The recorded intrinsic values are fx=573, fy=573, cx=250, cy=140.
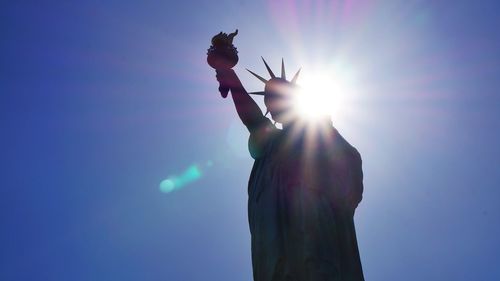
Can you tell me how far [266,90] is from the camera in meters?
8.39

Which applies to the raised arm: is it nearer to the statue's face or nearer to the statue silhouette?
the statue silhouette

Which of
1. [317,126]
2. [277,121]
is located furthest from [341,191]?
[277,121]

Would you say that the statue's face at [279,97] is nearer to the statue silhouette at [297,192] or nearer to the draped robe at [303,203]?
the statue silhouette at [297,192]

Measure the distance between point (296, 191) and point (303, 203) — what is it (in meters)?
0.23

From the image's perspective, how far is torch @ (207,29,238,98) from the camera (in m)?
8.64

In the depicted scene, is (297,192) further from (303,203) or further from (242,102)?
(242,102)

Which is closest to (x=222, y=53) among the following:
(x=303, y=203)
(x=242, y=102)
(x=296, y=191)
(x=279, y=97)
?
(x=242, y=102)

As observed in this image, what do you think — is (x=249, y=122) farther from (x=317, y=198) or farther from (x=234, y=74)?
(x=317, y=198)

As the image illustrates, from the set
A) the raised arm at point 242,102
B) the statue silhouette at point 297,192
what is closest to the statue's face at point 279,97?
the statue silhouette at point 297,192

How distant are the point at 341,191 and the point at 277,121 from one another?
163 cm

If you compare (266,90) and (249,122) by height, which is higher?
(266,90)

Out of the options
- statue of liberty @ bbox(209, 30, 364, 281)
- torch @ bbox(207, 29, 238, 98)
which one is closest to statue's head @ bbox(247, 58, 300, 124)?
statue of liberty @ bbox(209, 30, 364, 281)

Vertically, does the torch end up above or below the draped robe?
above

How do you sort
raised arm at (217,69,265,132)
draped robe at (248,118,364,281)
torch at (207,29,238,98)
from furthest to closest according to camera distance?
torch at (207,29,238,98), raised arm at (217,69,265,132), draped robe at (248,118,364,281)
